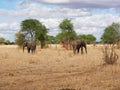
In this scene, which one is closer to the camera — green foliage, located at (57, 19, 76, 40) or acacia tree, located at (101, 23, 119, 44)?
green foliage, located at (57, 19, 76, 40)

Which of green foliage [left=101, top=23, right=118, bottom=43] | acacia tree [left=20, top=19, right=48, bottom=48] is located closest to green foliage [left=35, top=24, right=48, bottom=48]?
acacia tree [left=20, top=19, right=48, bottom=48]

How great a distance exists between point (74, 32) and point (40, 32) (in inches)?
228

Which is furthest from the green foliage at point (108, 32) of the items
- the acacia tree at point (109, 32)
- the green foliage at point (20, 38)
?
the green foliage at point (20, 38)

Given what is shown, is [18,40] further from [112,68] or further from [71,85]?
[71,85]

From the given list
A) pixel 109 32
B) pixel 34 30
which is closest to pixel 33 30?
pixel 34 30

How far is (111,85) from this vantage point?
12.7 metres

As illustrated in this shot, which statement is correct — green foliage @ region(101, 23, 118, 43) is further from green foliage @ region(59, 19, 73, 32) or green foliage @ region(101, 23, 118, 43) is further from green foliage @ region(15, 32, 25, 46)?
green foliage @ region(15, 32, 25, 46)

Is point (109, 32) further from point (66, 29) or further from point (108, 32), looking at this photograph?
point (66, 29)

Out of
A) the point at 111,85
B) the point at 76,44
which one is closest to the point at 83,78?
the point at 111,85

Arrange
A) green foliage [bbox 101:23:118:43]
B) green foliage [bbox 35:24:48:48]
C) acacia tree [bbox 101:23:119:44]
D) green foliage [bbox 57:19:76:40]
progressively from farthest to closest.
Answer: green foliage [bbox 101:23:118:43]
acacia tree [bbox 101:23:119:44]
green foliage [bbox 35:24:48:48]
green foliage [bbox 57:19:76:40]

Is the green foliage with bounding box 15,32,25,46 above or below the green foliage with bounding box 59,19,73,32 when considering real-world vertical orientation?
below

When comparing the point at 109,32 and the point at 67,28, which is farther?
the point at 109,32

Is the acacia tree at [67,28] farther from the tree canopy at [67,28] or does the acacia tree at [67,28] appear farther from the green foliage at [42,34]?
the green foliage at [42,34]

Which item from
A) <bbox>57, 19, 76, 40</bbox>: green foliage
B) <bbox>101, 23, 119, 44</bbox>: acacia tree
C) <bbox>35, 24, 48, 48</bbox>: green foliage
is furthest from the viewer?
<bbox>101, 23, 119, 44</bbox>: acacia tree
